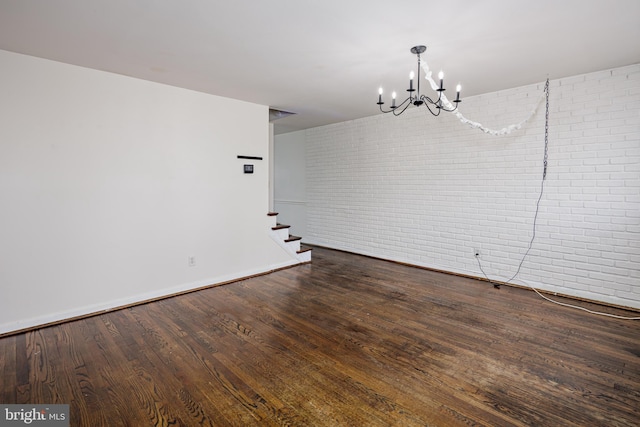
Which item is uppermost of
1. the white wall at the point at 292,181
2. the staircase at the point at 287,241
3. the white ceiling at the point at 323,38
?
the white ceiling at the point at 323,38

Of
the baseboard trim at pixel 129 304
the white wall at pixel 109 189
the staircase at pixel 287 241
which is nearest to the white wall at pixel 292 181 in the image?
the staircase at pixel 287 241

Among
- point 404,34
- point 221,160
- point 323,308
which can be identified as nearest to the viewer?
point 404,34

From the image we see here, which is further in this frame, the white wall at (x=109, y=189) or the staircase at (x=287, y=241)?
the staircase at (x=287, y=241)

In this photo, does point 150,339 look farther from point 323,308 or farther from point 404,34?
point 404,34

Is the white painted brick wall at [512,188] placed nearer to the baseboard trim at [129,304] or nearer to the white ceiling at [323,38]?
the white ceiling at [323,38]

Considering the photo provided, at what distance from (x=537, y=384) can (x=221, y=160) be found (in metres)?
3.91

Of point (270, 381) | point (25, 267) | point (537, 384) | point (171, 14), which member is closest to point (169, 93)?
point (171, 14)

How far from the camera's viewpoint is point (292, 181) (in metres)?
7.01

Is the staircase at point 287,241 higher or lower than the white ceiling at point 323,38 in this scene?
lower

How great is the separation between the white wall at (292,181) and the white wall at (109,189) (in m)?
2.33

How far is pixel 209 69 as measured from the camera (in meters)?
3.18

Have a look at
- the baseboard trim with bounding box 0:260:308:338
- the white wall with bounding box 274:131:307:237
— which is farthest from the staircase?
the white wall with bounding box 274:131:307:237

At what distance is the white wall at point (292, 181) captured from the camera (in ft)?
22.2

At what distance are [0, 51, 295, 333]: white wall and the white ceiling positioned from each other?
1.02 feet
